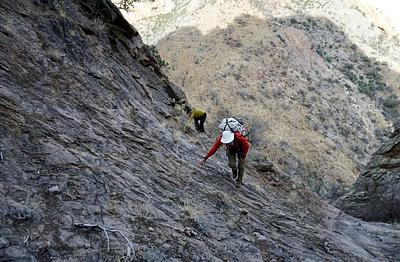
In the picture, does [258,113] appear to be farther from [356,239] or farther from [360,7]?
[360,7]

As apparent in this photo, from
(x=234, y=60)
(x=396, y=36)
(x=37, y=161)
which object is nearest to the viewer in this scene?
(x=37, y=161)

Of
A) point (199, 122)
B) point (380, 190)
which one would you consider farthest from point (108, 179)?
point (380, 190)

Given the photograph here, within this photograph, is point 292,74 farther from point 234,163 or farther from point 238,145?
point 238,145

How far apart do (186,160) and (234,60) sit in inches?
1125

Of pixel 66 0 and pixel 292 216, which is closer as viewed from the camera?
pixel 292 216

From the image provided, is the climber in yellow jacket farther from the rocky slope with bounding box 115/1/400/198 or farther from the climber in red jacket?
the rocky slope with bounding box 115/1/400/198

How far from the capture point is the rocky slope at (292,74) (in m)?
29.6

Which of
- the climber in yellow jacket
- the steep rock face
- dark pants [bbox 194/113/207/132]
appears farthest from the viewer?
the steep rock face

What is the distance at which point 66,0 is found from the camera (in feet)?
34.3

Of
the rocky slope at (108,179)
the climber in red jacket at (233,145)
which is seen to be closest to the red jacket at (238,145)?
the climber in red jacket at (233,145)

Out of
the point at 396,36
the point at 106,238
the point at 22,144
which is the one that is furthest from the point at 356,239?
the point at 396,36

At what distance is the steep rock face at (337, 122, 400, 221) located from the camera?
13297 mm

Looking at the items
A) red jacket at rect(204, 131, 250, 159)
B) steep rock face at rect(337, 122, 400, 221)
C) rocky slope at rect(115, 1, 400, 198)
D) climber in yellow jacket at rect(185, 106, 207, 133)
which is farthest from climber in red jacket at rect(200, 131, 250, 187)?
rocky slope at rect(115, 1, 400, 198)

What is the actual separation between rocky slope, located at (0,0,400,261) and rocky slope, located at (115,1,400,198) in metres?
15.2
